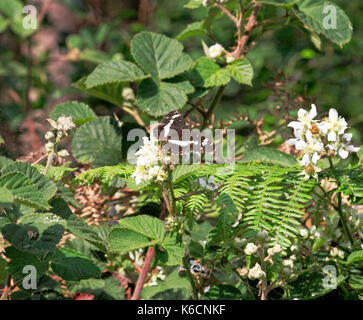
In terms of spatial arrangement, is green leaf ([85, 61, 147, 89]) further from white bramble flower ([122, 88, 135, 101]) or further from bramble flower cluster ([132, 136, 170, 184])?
bramble flower cluster ([132, 136, 170, 184])

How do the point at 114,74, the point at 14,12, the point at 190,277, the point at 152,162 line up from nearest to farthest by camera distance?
the point at 152,162 < the point at 190,277 < the point at 114,74 < the point at 14,12

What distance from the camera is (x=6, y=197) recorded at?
721 mm

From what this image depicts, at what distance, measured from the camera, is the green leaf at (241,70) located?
44.9 inches

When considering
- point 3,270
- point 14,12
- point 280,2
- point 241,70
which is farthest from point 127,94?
point 14,12

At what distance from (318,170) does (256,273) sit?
0.21m

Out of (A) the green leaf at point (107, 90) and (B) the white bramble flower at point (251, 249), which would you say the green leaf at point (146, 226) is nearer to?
(B) the white bramble flower at point (251, 249)

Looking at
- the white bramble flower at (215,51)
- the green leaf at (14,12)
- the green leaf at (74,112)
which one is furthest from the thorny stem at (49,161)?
the green leaf at (14,12)

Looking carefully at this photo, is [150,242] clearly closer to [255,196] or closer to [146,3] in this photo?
[255,196]

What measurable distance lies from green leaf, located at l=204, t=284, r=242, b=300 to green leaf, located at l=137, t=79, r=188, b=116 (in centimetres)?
39

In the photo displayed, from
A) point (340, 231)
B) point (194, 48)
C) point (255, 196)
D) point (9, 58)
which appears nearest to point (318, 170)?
point (255, 196)

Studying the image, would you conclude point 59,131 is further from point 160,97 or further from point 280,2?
point 280,2

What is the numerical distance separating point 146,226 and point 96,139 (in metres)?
0.34

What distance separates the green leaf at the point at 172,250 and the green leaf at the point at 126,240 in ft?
0.11

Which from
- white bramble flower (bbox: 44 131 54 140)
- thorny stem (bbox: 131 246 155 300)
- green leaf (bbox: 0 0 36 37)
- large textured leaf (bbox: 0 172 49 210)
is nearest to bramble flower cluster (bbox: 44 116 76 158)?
white bramble flower (bbox: 44 131 54 140)
